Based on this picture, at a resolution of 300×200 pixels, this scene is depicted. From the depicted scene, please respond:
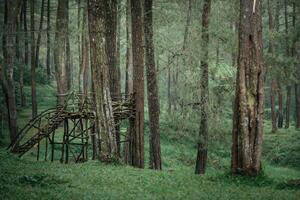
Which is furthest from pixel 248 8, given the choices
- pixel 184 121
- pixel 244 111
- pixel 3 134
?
pixel 3 134

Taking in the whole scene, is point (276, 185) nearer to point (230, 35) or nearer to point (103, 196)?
point (103, 196)

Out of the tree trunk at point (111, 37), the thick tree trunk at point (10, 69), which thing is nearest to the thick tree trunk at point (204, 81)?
the tree trunk at point (111, 37)

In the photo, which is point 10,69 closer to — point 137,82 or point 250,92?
point 137,82

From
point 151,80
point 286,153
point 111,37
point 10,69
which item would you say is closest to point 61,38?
point 10,69

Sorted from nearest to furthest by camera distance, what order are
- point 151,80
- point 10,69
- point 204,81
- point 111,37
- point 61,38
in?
point 151,80
point 204,81
point 111,37
point 10,69
point 61,38

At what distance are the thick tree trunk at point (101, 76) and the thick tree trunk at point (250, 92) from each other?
19.0 ft

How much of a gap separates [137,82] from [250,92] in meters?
6.77

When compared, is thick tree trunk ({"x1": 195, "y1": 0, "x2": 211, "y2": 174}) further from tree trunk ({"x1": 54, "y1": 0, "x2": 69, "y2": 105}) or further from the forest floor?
tree trunk ({"x1": 54, "y1": 0, "x2": 69, "y2": 105})

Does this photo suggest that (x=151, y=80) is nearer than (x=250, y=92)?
No

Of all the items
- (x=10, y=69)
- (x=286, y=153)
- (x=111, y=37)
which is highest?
(x=111, y=37)

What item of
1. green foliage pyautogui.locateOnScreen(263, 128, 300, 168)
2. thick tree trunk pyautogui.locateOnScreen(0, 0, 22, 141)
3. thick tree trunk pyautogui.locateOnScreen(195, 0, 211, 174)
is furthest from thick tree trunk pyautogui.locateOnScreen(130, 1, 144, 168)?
green foliage pyautogui.locateOnScreen(263, 128, 300, 168)

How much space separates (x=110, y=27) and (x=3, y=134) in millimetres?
12156

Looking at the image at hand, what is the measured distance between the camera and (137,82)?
65.3ft

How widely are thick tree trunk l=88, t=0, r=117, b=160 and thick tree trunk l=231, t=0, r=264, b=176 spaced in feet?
19.0
